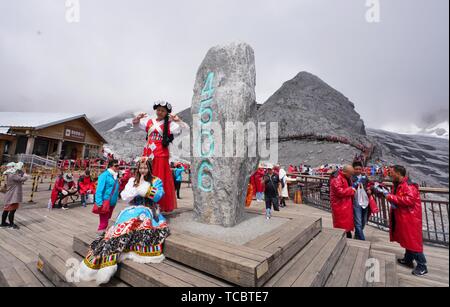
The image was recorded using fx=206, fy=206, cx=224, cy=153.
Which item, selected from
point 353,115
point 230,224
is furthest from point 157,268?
point 353,115

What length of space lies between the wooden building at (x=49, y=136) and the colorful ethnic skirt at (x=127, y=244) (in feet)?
64.8

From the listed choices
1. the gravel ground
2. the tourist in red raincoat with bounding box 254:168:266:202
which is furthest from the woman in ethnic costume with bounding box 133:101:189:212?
the tourist in red raincoat with bounding box 254:168:266:202

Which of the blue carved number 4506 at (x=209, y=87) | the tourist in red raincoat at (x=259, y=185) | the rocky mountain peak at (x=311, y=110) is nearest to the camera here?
the blue carved number 4506 at (x=209, y=87)

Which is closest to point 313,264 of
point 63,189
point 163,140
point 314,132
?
point 163,140

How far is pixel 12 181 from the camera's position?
5.07m

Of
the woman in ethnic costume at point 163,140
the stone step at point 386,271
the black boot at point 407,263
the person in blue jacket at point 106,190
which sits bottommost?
the black boot at point 407,263

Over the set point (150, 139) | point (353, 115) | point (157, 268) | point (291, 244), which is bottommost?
point (157, 268)

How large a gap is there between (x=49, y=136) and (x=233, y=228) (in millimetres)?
21702

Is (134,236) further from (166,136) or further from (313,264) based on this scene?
(313,264)

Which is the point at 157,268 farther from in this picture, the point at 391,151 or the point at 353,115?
the point at 353,115

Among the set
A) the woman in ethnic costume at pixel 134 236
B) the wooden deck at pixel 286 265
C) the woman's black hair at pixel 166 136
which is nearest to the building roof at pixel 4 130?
the wooden deck at pixel 286 265

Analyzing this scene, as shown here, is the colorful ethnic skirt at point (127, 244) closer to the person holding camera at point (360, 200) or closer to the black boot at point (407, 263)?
the person holding camera at point (360, 200)

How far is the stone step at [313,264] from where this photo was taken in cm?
211
